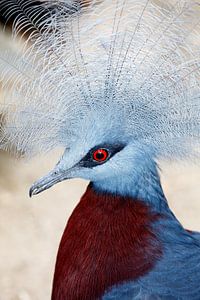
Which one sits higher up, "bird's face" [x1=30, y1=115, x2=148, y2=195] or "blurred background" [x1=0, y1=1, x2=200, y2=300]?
"bird's face" [x1=30, y1=115, x2=148, y2=195]

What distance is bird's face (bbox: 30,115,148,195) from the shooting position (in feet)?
6.59

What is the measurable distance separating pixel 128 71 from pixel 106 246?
50 cm

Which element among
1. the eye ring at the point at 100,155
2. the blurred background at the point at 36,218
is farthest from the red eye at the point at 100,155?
the blurred background at the point at 36,218

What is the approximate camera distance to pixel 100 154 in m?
2.02

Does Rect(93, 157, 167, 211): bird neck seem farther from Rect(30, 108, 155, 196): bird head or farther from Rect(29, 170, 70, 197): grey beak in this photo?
Rect(29, 170, 70, 197): grey beak

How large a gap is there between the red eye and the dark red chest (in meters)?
0.13

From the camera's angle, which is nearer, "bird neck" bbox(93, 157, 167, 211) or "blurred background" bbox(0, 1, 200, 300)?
"bird neck" bbox(93, 157, 167, 211)

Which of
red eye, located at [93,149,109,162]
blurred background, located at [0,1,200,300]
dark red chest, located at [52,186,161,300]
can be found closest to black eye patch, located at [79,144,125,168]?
red eye, located at [93,149,109,162]

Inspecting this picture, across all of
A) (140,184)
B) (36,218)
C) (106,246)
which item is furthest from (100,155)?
(36,218)

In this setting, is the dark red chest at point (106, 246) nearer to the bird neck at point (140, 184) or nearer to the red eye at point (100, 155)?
the bird neck at point (140, 184)

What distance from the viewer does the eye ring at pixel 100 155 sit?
6.61 ft

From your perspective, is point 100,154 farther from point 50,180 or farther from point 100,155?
point 50,180

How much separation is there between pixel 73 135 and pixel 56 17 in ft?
1.08

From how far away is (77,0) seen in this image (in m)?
2.08
